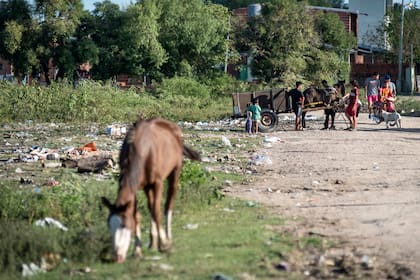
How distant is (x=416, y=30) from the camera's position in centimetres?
6150

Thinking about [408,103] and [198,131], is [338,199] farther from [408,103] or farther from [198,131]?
[408,103]

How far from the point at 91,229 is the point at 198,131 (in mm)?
17005

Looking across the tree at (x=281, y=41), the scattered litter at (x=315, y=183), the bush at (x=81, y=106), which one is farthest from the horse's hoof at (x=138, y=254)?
the tree at (x=281, y=41)

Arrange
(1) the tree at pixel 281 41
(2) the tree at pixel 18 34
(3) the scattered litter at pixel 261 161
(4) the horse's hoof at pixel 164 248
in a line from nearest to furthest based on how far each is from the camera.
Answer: (4) the horse's hoof at pixel 164 248, (3) the scattered litter at pixel 261 161, (1) the tree at pixel 281 41, (2) the tree at pixel 18 34

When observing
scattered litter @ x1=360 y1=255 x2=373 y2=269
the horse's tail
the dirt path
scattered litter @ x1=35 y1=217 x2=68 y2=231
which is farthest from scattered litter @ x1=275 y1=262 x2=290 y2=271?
scattered litter @ x1=35 y1=217 x2=68 y2=231

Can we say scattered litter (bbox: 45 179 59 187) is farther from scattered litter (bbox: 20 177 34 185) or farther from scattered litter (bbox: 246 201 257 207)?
scattered litter (bbox: 246 201 257 207)

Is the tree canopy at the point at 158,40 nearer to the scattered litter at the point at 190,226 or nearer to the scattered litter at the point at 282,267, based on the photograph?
the scattered litter at the point at 190,226

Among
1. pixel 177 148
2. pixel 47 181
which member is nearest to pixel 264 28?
pixel 47 181

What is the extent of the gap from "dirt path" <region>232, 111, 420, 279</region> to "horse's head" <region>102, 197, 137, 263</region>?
8.59 ft

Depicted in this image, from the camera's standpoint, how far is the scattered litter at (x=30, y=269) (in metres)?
8.20

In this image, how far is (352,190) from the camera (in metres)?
13.3

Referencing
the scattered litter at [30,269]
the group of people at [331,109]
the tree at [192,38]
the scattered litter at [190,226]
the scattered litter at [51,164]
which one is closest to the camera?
the scattered litter at [30,269]

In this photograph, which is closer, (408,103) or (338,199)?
(338,199)

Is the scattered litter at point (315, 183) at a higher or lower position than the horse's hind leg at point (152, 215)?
lower
